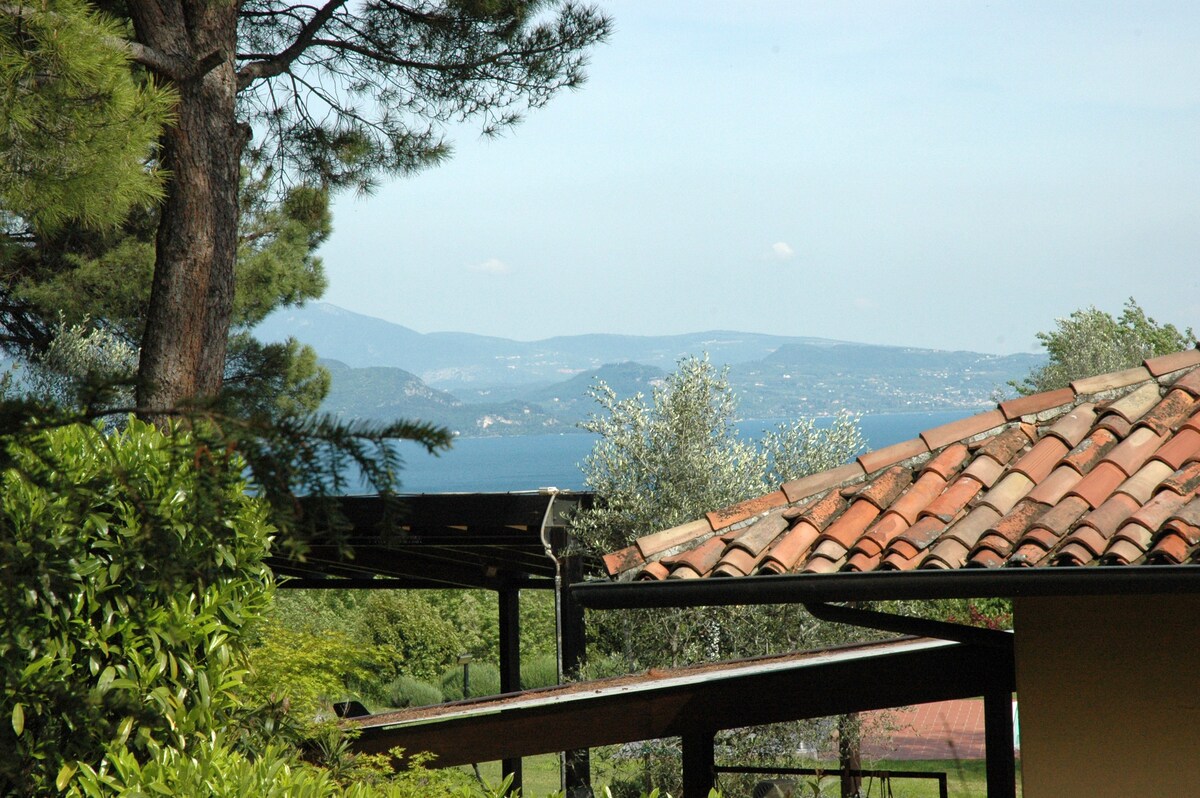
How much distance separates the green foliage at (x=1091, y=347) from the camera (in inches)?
1014

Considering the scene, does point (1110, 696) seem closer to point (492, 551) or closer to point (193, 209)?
point (492, 551)

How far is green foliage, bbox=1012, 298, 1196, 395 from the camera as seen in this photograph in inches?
1014

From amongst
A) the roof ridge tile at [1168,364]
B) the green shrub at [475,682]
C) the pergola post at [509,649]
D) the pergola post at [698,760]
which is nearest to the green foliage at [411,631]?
the green shrub at [475,682]

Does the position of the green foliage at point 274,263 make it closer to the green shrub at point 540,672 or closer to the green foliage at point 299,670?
the green shrub at point 540,672

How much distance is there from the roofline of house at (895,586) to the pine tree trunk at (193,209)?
197 inches

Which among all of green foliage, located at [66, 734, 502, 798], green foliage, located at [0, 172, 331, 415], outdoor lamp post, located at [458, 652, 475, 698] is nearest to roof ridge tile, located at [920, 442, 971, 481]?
green foliage, located at [66, 734, 502, 798]

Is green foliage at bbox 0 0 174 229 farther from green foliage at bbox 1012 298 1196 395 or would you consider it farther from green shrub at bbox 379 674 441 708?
green foliage at bbox 1012 298 1196 395

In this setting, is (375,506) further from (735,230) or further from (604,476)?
(735,230)

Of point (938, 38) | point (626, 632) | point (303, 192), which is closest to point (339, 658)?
point (626, 632)

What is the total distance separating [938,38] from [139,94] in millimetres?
10073

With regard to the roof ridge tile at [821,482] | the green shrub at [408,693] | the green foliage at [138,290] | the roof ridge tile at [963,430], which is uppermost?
the green foliage at [138,290]

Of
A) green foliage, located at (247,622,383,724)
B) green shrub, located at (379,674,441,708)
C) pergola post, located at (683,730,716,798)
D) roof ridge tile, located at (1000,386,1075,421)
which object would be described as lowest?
green shrub, located at (379,674,441,708)

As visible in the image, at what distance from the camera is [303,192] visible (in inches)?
432

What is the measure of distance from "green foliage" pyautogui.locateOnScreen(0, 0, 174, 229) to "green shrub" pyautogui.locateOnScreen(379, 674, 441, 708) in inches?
503
